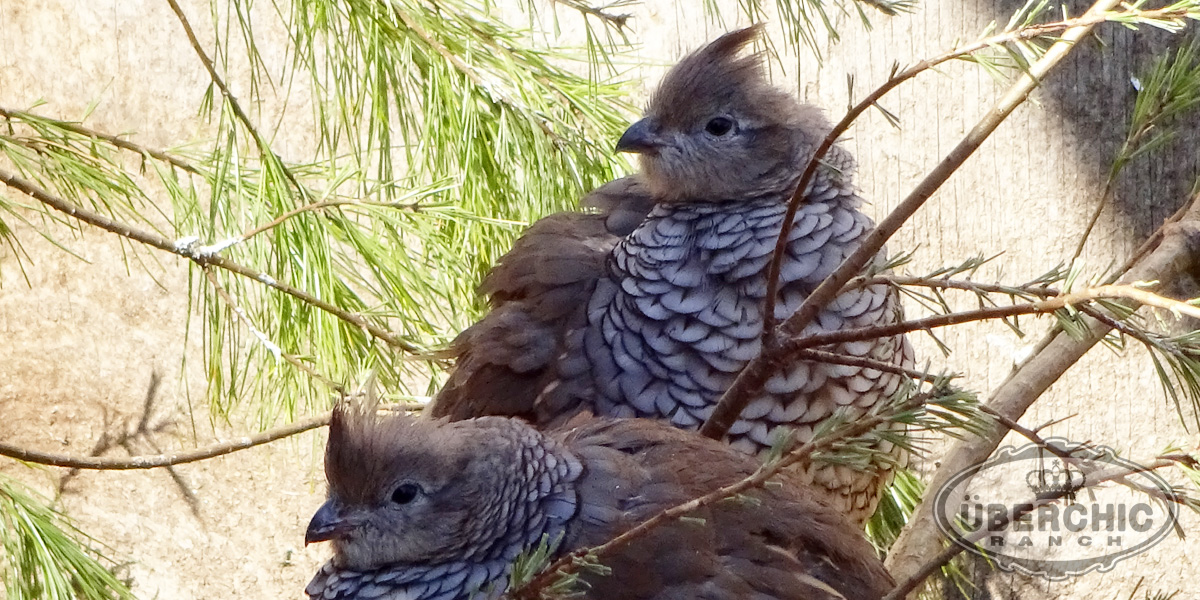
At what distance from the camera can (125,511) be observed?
9.30 ft

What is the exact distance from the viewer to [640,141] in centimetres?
186

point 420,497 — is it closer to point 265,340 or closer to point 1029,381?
point 265,340

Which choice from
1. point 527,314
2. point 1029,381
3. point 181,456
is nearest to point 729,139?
point 527,314

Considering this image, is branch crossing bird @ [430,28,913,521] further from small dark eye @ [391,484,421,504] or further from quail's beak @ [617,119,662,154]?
small dark eye @ [391,484,421,504]

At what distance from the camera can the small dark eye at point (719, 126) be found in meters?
1.86

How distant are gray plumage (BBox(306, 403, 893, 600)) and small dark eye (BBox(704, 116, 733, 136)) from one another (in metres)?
0.69

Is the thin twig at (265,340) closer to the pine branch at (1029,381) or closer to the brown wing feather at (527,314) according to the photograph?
the brown wing feather at (527,314)

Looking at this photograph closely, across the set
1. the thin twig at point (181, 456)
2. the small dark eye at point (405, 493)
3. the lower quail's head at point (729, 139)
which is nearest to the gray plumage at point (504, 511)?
the small dark eye at point (405, 493)

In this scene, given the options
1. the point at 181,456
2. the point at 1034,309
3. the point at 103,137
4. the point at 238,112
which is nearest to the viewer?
the point at 1034,309

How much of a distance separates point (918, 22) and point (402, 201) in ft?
3.24

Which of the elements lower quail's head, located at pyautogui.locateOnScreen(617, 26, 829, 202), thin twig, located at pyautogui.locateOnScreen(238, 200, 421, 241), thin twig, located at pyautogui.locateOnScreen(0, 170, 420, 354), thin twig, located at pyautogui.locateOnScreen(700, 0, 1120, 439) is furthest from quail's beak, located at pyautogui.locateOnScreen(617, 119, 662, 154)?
thin twig, located at pyautogui.locateOnScreen(700, 0, 1120, 439)

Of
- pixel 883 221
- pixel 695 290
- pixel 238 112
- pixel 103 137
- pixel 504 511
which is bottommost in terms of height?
pixel 504 511
